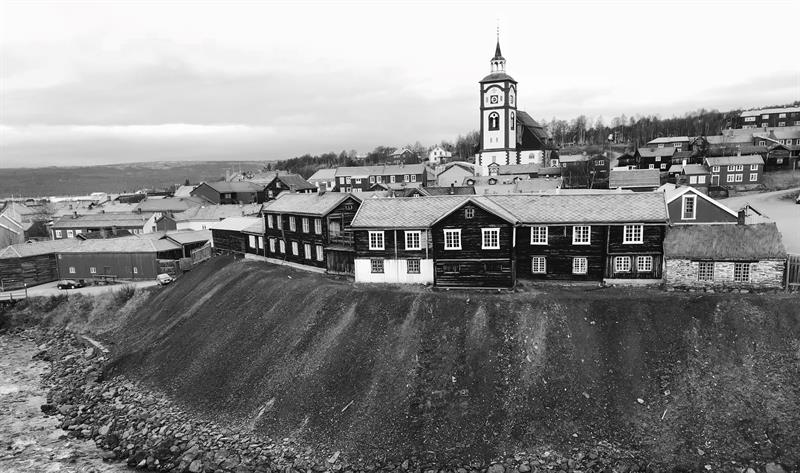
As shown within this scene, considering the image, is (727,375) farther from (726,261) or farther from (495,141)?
(495,141)

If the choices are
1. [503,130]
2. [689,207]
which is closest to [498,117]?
[503,130]

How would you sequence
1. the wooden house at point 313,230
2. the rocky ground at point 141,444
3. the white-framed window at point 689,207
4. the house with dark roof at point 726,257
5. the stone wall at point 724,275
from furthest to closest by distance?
1. the wooden house at point 313,230
2. the white-framed window at point 689,207
3. the house with dark roof at point 726,257
4. the stone wall at point 724,275
5. the rocky ground at point 141,444

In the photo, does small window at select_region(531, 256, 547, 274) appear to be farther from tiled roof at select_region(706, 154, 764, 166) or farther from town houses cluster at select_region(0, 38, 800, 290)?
tiled roof at select_region(706, 154, 764, 166)

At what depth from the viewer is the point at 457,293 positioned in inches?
1314

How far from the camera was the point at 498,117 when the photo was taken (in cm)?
9469

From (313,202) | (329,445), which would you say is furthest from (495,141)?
(329,445)

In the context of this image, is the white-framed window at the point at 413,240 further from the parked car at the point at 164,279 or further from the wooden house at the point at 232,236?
the parked car at the point at 164,279

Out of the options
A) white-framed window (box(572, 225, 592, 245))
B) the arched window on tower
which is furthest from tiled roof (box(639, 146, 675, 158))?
white-framed window (box(572, 225, 592, 245))

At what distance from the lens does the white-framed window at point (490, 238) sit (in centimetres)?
3378

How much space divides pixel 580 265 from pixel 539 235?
3377 millimetres

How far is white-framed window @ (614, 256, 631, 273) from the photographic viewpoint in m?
33.5

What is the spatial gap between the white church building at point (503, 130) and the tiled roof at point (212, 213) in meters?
43.4

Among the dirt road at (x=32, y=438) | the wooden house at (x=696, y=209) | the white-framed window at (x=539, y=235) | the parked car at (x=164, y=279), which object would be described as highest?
the wooden house at (x=696, y=209)

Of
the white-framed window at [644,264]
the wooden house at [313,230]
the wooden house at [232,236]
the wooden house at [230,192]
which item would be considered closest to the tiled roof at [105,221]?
the wooden house at [230,192]
